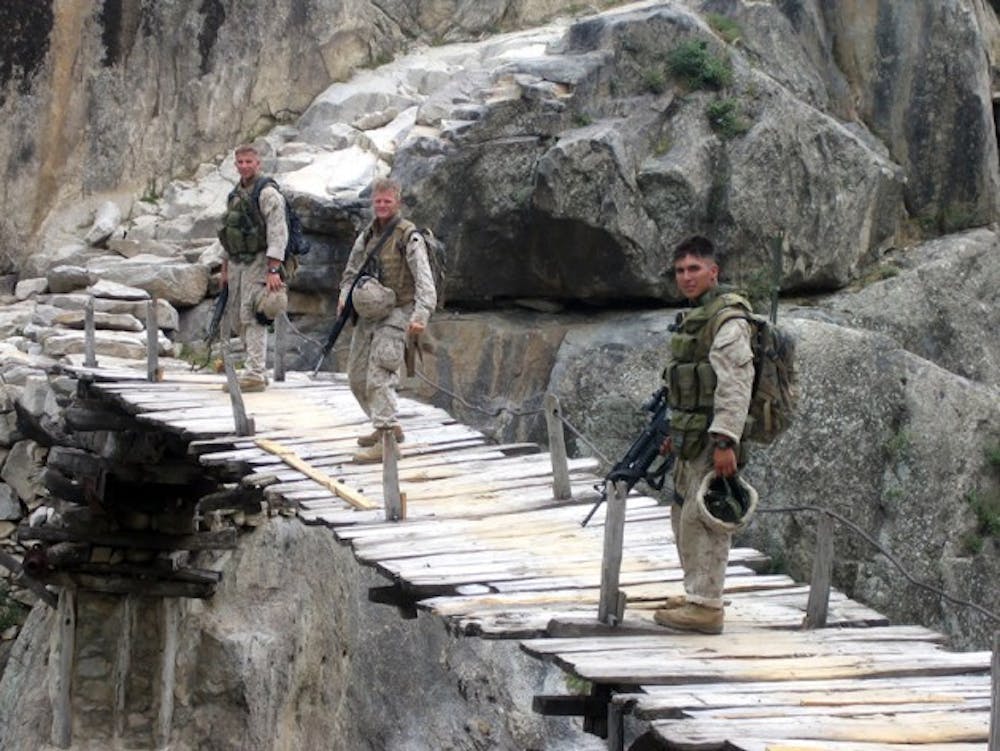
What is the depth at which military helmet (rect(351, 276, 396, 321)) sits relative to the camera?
1019 centimetres

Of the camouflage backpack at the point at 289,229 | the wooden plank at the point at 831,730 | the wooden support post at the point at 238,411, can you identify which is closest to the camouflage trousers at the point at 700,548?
the wooden plank at the point at 831,730

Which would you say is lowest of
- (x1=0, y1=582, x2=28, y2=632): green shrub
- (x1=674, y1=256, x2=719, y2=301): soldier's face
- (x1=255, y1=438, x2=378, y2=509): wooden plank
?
(x1=0, y1=582, x2=28, y2=632): green shrub

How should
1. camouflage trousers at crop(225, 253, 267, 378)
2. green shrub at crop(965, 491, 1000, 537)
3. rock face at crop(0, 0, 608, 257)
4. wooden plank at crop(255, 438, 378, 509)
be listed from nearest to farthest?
wooden plank at crop(255, 438, 378, 509) → camouflage trousers at crop(225, 253, 267, 378) → green shrub at crop(965, 491, 1000, 537) → rock face at crop(0, 0, 608, 257)

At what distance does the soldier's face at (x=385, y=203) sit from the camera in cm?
1010

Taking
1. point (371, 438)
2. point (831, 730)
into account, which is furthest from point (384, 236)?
point (831, 730)

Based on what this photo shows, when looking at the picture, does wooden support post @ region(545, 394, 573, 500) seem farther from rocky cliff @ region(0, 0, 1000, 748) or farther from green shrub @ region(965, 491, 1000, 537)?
green shrub @ region(965, 491, 1000, 537)

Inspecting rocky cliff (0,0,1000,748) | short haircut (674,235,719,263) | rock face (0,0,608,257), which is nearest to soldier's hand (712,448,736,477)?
short haircut (674,235,719,263)

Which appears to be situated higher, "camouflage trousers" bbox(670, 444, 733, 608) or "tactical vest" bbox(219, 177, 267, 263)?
"tactical vest" bbox(219, 177, 267, 263)

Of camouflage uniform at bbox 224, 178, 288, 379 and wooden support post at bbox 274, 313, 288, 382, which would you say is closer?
camouflage uniform at bbox 224, 178, 288, 379

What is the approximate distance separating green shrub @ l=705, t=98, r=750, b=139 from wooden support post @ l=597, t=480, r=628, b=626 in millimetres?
11537

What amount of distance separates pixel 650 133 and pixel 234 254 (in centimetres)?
679

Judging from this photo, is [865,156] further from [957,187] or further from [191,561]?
[191,561]

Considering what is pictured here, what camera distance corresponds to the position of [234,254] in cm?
1229

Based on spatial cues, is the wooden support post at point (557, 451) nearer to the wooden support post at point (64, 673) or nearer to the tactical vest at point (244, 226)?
the tactical vest at point (244, 226)
